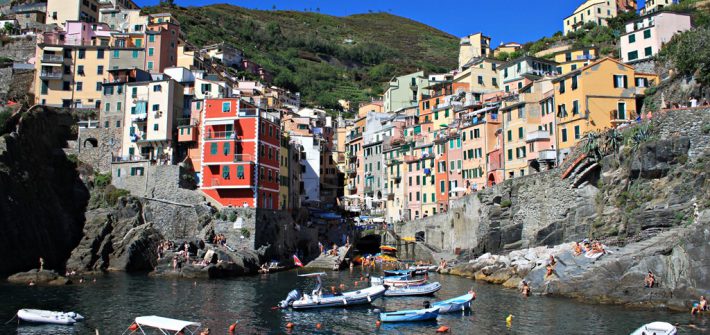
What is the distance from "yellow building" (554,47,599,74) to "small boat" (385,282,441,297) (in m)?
50.5

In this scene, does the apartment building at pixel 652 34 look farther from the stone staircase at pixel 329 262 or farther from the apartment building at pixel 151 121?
the apartment building at pixel 151 121

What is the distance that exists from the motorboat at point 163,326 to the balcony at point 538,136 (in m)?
42.1

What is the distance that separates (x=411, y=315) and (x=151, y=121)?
47191 millimetres

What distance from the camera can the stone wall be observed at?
4375 centimetres

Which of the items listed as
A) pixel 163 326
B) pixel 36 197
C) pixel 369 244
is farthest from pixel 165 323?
pixel 369 244

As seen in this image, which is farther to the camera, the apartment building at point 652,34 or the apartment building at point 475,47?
the apartment building at point 475,47

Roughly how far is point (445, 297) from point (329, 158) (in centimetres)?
6170

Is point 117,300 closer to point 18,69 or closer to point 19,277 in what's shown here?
point 19,277

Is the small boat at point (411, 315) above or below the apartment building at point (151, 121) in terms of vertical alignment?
below

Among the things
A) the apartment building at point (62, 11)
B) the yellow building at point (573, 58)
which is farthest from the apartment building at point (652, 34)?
the apartment building at point (62, 11)

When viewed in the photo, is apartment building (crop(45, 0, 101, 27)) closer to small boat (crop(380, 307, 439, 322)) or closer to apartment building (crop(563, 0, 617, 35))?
small boat (crop(380, 307, 439, 322))

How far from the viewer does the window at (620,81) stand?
189 feet

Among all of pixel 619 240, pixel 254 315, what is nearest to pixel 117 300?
pixel 254 315

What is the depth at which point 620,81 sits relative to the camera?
2269 inches
